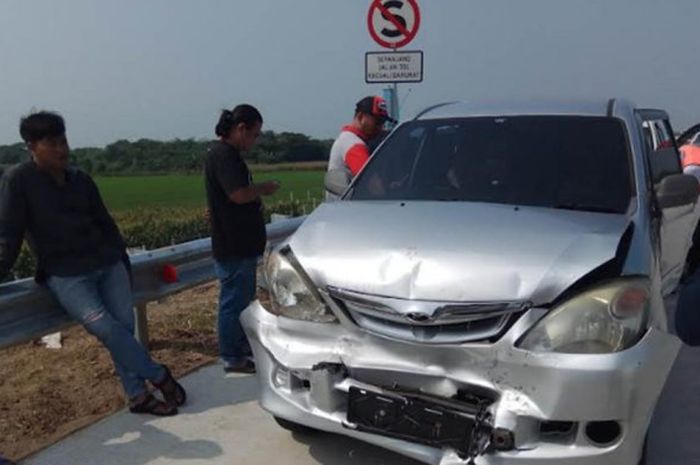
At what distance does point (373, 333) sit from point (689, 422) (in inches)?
84.8

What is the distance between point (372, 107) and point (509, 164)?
2.27 m

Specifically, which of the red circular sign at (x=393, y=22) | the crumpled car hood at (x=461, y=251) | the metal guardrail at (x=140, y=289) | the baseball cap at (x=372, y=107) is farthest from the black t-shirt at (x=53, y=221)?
the red circular sign at (x=393, y=22)

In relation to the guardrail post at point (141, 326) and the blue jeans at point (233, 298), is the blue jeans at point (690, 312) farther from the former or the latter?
the guardrail post at point (141, 326)

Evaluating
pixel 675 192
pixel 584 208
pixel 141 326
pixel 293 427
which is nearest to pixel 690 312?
pixel 584 208

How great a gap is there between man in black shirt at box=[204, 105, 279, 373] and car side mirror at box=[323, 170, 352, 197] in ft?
1.27

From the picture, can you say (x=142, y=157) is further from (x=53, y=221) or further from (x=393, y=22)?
(x=53, y=221)

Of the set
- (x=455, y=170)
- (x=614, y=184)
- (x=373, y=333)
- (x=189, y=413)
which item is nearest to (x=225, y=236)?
(x=189, y=413)

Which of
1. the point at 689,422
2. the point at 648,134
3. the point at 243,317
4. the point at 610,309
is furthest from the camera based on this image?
the point at 648,134

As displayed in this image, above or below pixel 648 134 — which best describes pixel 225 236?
below

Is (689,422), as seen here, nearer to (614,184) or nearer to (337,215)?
(614,184)

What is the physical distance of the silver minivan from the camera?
9.84 ft

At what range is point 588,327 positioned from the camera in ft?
9.95

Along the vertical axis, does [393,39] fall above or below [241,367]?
above

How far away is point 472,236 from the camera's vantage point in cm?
338
